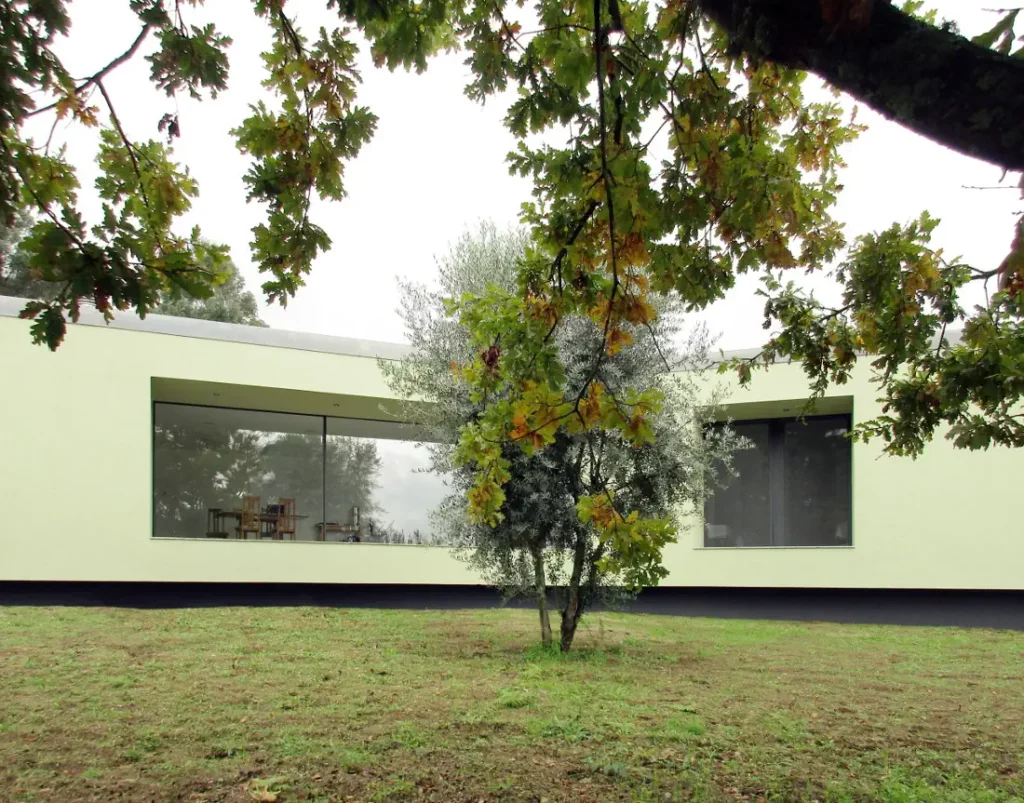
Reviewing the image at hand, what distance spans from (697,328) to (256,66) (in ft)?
22.8

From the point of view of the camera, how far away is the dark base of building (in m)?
14.2

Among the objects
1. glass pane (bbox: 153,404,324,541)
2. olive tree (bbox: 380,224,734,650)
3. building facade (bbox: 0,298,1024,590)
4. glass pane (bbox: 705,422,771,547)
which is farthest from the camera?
glass pane (bbox: 705,422,771,547)

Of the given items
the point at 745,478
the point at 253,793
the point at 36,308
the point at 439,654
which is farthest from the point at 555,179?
the point at 745,478

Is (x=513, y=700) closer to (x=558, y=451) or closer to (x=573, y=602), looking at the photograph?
(x=573, y=602)

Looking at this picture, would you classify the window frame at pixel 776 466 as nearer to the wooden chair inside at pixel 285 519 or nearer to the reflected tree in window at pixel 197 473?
the wooden chair inside at pixel 285 519

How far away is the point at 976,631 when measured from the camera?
14219 millimetres

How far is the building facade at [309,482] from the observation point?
1347 cm

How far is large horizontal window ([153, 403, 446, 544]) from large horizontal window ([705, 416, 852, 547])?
5599mm

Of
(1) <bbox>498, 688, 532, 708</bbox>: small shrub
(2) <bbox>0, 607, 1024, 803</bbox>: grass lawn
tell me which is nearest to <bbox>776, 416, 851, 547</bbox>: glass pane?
(2) <bbox>0, 607, 1024, 803</bbox>: grass lawn

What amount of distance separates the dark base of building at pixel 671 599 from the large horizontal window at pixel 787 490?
4.09ft

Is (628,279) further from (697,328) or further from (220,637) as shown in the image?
(220,637)

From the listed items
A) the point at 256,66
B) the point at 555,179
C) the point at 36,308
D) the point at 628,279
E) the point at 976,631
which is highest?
the point at 256,66

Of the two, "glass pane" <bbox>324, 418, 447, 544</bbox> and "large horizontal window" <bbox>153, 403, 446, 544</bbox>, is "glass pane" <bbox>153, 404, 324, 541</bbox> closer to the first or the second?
"large horizontal window" <bbox>153, 403, 446, 544</bbox>

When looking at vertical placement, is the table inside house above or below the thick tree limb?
below
